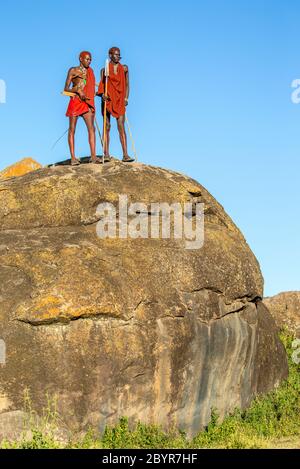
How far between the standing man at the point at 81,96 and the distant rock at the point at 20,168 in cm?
579

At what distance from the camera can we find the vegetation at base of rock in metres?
12.3

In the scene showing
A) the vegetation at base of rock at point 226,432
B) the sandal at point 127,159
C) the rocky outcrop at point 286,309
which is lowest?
the vegetation at base of rock at point 226,432

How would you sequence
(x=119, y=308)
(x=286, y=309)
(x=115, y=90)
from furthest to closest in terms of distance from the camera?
1. (x=286, y=309)
2. (x=115, y=90)
3. (x=119, y=308)

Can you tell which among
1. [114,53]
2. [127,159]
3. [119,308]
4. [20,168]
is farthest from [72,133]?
[20,168]

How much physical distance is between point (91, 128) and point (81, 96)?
63cm

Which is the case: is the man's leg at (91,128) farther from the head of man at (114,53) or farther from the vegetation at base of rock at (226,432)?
the vegetation at base of rock at (226,432)

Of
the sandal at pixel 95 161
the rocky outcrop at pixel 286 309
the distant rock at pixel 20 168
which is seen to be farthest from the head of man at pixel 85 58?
the rocky outcrop at pixel 286 309

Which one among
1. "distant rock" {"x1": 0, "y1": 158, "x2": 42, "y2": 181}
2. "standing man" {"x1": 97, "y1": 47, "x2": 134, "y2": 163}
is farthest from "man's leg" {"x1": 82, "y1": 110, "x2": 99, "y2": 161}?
"distant rock" {"x1": 0, "y1": 158, "x2": 42, "y2": 181}

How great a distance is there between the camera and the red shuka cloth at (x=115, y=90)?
1628 centimetres

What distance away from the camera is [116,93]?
16359 mm

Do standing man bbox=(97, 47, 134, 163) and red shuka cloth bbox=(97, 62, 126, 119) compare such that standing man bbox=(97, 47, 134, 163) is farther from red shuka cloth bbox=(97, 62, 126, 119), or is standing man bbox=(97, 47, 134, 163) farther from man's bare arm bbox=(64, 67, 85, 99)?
man's bare arm bbox=(64, 67, 85, 99)

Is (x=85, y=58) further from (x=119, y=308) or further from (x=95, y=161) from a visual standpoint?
(x=119, y=308)

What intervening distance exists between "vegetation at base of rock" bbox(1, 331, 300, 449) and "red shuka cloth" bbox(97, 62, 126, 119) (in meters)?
6.00
